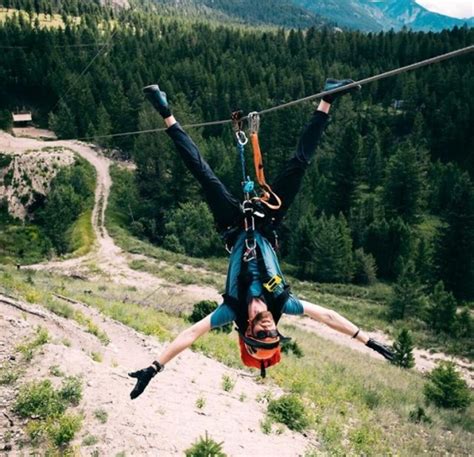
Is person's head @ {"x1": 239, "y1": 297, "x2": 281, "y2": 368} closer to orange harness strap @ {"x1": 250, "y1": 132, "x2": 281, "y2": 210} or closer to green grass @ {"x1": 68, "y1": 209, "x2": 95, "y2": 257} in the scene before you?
orange harness strap @ {"x1": 250, "y1": 132, "x2": 281, "y2": 210}

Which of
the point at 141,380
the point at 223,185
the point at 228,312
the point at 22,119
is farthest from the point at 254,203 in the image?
the point at 22,119

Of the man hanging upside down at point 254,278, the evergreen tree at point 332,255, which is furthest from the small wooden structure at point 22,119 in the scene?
the man hanging upside down at point 254,278

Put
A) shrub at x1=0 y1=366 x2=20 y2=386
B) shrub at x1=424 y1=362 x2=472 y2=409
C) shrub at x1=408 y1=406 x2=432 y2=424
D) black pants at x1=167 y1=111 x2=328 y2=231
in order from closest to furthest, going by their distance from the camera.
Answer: black pants at x1=167 y1=111 x2=328 y2=231 < shrub at x1=0 y1=366 x2=20 y2=386 < shrub at x1=408 y1=406 x2=432 y2=424 < shrub at x1=424 y1=362 x2=472 y2=409

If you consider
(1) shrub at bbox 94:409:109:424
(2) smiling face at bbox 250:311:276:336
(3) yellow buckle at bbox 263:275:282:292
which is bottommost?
(1) shrub at bbox 94:409:109:424

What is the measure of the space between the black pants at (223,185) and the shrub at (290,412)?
6.29 m

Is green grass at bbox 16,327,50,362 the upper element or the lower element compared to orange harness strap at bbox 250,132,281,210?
lower

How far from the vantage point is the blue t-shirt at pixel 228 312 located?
5957 mm

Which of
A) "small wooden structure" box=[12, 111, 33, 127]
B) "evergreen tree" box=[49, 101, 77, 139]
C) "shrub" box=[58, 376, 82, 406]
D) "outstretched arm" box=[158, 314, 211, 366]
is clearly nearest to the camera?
"outstretched arm" box=[158, 314, 211, 366]

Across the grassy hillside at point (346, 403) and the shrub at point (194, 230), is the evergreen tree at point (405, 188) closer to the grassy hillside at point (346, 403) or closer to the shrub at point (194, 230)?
the shrub at point (194, 230)

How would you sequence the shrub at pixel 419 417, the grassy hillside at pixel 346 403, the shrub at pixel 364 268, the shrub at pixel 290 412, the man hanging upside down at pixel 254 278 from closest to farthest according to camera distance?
the man hanging upside down at pixel 254 278 < the shrub at pixel 290 412 < the grassy hillside at pixel 346 403 < the shrub at pixel 419 417 < the shrub at pixel 364 268

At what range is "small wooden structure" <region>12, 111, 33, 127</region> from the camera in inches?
3219

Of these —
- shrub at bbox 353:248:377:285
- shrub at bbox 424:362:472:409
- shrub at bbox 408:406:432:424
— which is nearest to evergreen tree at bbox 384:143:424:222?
shrub at bbox 353:248:377:285

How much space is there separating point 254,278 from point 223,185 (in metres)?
1.51

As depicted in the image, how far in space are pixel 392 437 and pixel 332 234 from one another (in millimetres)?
31700
